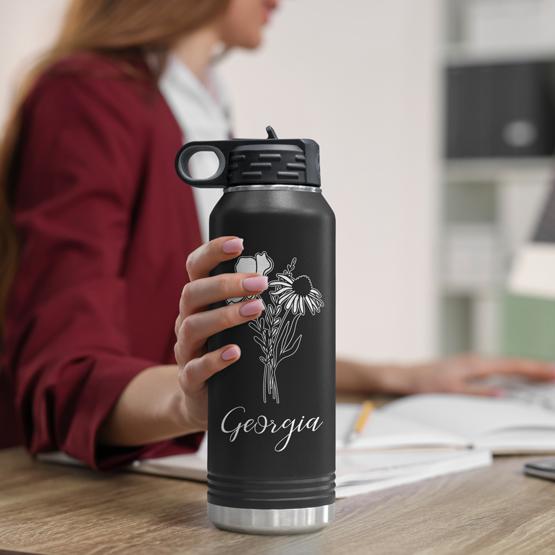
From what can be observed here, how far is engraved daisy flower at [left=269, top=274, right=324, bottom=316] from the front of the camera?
58cm

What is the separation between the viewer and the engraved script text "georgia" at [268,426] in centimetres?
58

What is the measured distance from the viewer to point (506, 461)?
0.90 metres

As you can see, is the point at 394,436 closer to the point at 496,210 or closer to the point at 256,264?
the point at 256,264

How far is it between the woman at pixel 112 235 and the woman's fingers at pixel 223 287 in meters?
0.09

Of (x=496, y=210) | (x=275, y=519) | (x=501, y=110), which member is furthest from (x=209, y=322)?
(x=496, y=210)

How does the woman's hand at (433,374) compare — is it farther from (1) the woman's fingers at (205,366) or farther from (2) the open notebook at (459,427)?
(1) the woman's fingers at (205,366)

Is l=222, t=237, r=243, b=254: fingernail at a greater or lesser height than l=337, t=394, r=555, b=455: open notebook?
greater

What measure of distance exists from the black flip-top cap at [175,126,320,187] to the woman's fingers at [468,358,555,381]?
89cm

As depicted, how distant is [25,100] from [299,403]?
28.3 inches

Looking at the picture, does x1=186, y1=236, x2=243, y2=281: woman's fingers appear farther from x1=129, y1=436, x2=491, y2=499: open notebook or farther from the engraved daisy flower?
x1=129, y1=436, x2=491, y2=499: open notebook

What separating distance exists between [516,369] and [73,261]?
721mm

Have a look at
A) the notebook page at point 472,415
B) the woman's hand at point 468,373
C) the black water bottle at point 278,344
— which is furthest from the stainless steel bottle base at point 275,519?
the woman's hand at point 468,373

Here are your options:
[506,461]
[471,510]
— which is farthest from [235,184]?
[506,461]

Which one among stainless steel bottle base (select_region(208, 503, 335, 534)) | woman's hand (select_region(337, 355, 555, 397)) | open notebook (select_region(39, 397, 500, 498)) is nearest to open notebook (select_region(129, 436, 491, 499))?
open notebook (select_region(39, 397, 500, 498))
